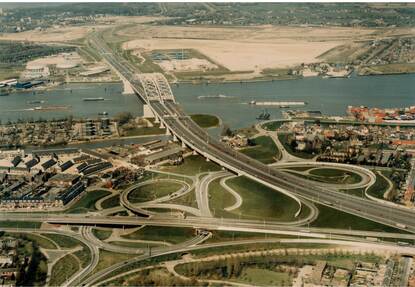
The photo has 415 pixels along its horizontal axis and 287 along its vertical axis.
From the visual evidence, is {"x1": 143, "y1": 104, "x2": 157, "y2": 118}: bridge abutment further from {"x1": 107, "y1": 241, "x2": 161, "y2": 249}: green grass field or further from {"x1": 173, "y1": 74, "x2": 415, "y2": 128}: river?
{"x1": 107, "y1": 241, "x2": 161, "y2": 249}: green grass field

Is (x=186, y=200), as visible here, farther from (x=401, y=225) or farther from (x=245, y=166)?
(x=401, y=225)

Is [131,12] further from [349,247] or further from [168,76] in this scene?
[349,247]

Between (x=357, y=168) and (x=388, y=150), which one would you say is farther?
(x=388, y=150)

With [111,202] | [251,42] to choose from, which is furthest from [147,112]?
[251,42]

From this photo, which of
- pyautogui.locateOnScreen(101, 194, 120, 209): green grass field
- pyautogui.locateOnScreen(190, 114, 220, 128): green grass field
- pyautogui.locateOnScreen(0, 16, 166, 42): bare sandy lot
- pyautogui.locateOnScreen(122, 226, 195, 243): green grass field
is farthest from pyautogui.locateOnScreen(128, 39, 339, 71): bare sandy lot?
pyautogui.locateOnScreen(122, 226, 195, 243): green grass field

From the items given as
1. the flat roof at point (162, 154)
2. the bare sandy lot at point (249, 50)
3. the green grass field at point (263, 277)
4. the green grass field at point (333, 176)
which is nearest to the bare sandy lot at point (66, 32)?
the bare sandy lot at point (249, 50)

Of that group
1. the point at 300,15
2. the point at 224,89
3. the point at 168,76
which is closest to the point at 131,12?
the point at 300,15

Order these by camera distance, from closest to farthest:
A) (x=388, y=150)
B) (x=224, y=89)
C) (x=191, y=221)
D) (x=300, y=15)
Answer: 1. (x=191, y=221)
2. (x=388, y=150)
3. (x=224, y=89)
4. (x=300, y=15)

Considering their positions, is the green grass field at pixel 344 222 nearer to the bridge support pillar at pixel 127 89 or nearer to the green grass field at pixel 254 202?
the green grass field at pixel 254 202
